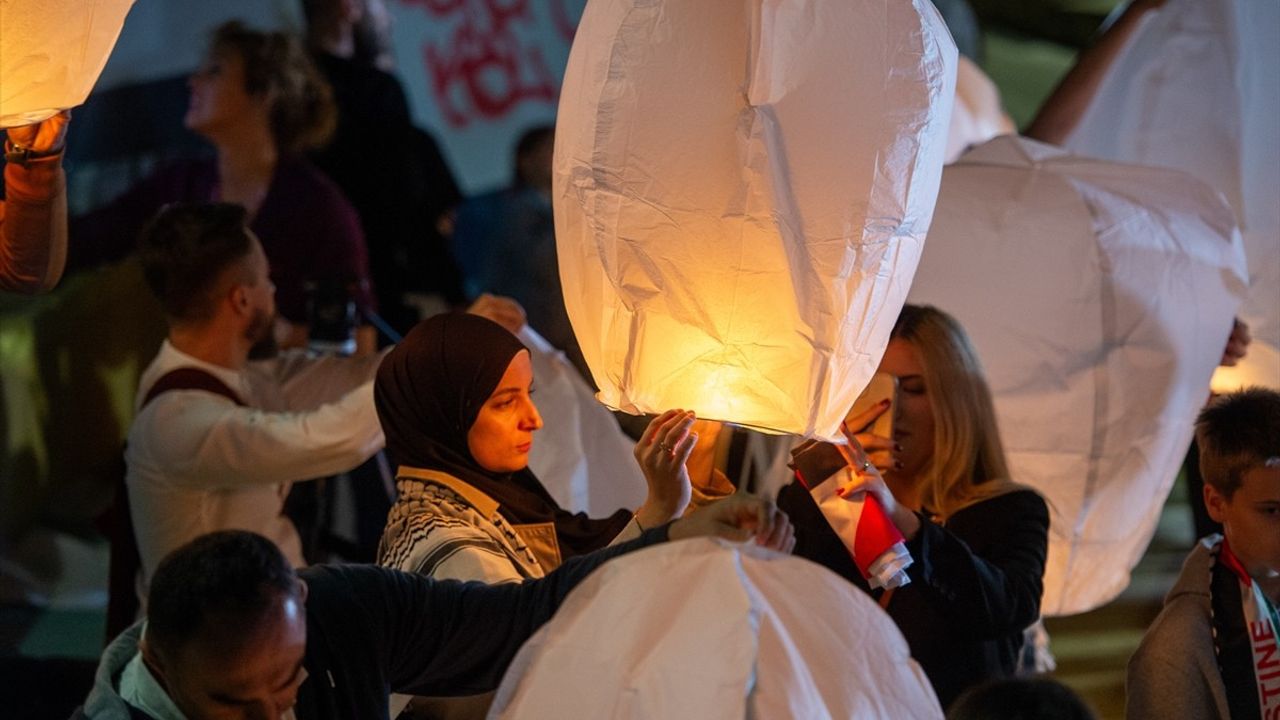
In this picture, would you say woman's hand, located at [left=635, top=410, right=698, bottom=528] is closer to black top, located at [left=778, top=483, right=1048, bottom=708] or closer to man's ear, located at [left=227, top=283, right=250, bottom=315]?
black top, located at [left=778, top=483, right=1048, bottom=708]

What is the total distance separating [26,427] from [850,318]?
316 centimetres

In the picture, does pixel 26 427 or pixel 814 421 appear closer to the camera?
pixel 814 421

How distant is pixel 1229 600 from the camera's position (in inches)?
102

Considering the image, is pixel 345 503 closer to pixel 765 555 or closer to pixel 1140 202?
pixel 1140 202

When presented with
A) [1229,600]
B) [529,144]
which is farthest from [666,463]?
[529,144]

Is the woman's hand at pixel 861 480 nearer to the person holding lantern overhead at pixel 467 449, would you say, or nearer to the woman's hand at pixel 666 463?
the woman's hand at pixel 666 463

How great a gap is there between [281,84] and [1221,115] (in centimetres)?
224

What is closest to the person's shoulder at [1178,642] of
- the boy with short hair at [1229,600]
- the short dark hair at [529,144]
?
the boy with short hair at [1229,600]

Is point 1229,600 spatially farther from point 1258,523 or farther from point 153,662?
point 153,662

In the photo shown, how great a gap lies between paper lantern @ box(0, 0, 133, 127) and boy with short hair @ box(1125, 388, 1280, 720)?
180 cm

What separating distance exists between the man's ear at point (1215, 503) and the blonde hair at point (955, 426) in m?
0.34

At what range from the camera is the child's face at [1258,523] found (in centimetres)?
261

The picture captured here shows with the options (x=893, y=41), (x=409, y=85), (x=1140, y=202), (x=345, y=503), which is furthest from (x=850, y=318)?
(x=409, y=85)

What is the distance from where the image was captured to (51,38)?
232 centimetres
